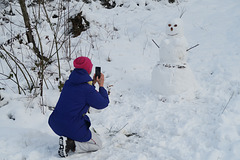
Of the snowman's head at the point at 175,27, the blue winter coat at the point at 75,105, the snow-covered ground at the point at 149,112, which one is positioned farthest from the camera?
the snowman's head at the point at 175,27

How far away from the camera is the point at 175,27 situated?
3.36 meters

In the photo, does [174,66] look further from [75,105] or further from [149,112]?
[75,105]

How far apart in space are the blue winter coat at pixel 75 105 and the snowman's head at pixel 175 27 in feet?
6.12

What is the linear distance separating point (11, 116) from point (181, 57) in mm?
2929

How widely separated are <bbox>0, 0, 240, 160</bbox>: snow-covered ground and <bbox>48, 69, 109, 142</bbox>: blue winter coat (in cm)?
34

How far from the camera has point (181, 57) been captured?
11.4 ft

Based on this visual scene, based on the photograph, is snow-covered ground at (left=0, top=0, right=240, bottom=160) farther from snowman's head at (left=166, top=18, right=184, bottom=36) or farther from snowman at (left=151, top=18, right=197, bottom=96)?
snowman's head at (left=166, top=18, right=184, bottom=36)

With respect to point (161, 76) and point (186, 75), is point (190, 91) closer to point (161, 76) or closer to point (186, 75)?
point (186, 75)

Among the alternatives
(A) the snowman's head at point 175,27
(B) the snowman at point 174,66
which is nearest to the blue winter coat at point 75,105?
(B) the snowman at point 174,66

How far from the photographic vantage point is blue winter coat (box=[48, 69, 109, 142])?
2154 millimetres

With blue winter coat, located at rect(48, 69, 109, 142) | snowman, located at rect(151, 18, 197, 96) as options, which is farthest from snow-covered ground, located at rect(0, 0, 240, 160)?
blue winter coat, located at rect(48, 69, 109, 142)

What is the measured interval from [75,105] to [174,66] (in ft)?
6.56

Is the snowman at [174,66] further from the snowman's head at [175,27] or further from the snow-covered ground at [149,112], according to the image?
the snow-covered ground at [149,112]

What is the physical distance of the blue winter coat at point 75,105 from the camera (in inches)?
84.8
